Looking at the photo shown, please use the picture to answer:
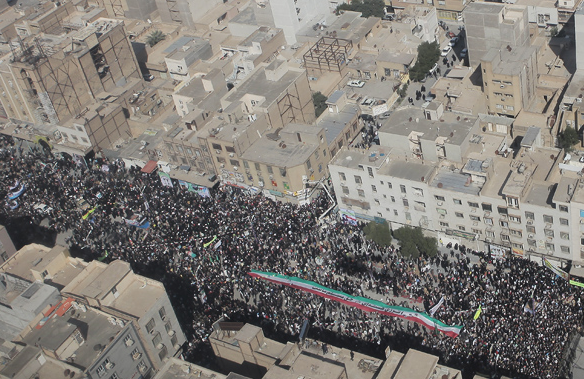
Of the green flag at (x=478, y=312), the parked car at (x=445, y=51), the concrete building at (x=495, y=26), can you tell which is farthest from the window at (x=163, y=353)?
the parked car at (x=445, y=51)

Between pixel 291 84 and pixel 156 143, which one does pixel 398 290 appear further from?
pixel 156 143

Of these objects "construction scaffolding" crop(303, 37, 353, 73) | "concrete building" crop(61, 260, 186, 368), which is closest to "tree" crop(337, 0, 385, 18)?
"construction scaffolding" crop(303, 37, 353, 73)

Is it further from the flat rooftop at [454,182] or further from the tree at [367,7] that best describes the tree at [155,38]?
the flat rooftop at [454,182]

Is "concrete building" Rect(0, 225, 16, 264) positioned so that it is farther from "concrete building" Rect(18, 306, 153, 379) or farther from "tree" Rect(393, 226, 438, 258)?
"tree" Rect(393, 226, 438, 258)

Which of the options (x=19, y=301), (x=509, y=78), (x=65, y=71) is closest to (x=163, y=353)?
(x=19, y=301)

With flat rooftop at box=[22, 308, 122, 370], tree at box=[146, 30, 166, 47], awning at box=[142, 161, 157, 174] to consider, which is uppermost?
flat rooftop at box=[22, 308, 122, 370]
